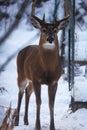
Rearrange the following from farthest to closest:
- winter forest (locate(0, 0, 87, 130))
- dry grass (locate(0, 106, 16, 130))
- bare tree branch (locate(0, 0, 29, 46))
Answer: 1. dry grass (locate(0, 106, 16, 130))
2. winter forest (locate(0, 0, 87, 130))
3. bare tree branch (locate(0, 0, 29, 46))

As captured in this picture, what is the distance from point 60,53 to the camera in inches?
315

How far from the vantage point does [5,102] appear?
28.4 ft

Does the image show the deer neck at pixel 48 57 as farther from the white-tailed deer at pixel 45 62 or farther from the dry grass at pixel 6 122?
the dry grass at pixel 6 122

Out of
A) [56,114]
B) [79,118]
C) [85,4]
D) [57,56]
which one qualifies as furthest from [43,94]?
[85,4]

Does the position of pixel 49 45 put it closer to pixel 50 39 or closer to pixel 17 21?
pixel 50 39

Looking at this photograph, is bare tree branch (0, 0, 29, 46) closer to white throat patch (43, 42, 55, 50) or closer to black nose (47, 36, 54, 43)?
black nose (47, 36, 54, 43)

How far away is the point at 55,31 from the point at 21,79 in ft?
4.51

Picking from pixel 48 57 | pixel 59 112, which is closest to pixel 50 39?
pixel 48 57

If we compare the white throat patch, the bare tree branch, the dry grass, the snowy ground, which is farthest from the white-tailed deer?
the bare tree branch

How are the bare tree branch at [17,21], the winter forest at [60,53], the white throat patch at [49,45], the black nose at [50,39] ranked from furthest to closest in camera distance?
the white throat patch at [49,45] < the black nose at [50,39] < the winter forest at [60,53] < the bare tree branch at [17,21]

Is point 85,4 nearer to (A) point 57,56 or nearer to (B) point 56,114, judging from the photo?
(A) point 57,56

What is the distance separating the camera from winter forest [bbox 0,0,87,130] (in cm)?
175

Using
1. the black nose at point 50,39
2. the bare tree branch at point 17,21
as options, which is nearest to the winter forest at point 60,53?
the bare tree branch at point 17,21

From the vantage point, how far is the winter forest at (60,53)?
1.75m
